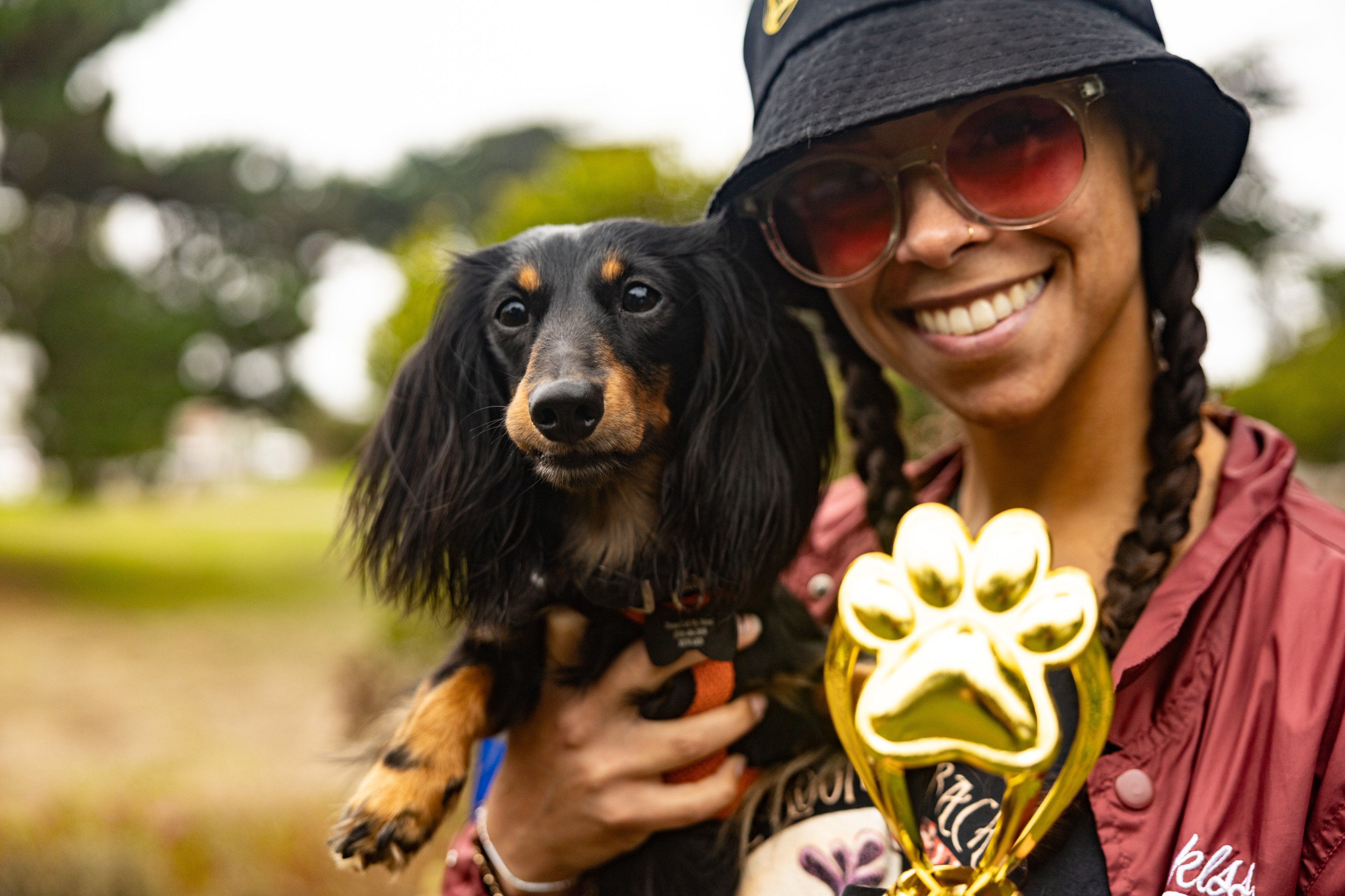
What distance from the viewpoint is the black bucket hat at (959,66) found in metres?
1.22

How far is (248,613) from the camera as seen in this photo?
13750mm

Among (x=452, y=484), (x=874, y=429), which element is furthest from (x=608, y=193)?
(x=452, y=484)

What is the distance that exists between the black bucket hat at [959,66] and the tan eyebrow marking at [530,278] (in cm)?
40

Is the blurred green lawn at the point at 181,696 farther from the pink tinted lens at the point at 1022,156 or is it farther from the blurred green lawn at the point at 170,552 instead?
the pink tinted lens at the point at 1022,156

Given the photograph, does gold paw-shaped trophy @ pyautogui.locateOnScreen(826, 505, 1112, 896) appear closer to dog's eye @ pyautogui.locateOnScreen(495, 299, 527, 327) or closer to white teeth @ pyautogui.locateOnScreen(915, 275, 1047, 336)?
white teeth @ pyautogui.locateOnScreen(915, 275, 1047, 336)

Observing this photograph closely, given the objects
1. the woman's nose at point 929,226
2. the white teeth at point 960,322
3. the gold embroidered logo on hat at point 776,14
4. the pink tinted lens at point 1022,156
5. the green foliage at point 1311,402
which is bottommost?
the green foliage at point 1311,402

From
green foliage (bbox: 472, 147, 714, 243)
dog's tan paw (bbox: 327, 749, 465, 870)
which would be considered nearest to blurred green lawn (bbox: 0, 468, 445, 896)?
dog's tan paw (bbox: 327, 749, 465, 870)

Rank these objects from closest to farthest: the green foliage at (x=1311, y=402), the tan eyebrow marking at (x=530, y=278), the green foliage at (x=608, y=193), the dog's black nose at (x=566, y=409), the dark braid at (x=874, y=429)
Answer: the dog's black nose at (x=566, y=409) → the tan eyebrow marking at (x=530, y=278) → the dark braid at (x=874, y=429) → the green foliage at (x=608, y=193) → the green foliage at (x=1311, y=402)

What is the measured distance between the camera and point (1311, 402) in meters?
6.72

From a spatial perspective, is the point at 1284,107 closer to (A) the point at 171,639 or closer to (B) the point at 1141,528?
(B) the point at 1141,528

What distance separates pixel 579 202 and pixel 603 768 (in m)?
4.09

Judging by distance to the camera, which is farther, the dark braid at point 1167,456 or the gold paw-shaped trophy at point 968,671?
the dark braid at point 1167,456

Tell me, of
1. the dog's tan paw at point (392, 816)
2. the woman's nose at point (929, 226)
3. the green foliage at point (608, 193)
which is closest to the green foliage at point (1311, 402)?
the green foliage at point (608, 193)

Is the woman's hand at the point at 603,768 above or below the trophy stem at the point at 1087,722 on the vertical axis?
below
